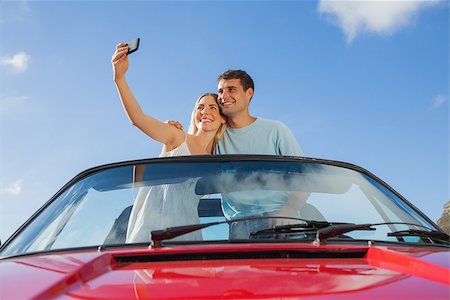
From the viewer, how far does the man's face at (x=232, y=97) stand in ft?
17.1

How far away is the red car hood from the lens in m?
1.36

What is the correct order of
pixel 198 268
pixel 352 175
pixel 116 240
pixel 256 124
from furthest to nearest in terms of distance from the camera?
pixel 256 124 < pixel 352 175 < pixel 116 240 < pixel 198 268

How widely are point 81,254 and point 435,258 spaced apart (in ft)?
3.99

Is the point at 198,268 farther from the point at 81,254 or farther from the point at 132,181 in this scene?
the point at 132,181

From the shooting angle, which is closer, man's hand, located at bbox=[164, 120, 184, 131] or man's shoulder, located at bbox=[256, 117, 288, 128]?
man's hand, located at bbox=[164, 120, 184, 131]

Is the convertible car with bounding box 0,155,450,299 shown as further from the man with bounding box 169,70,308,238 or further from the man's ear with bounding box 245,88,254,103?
the man's ear with bounding box 245,88,254,103

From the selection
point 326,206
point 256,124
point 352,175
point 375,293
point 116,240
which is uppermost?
point 256,124

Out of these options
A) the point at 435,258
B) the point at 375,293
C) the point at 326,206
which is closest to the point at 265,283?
the point at 375,293

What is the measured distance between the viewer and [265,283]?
1.42m

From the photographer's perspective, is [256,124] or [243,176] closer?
[243,176]

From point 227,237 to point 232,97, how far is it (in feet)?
10.6

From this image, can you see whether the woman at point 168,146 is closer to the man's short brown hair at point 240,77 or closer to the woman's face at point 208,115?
the woman's face at point 208,115

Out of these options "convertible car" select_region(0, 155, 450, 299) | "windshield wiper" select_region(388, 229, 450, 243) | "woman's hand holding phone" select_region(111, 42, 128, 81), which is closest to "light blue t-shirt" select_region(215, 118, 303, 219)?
"woman's hand holding phone" select_region(111, 42, 128, 81)

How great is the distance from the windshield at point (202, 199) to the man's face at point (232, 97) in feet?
8.08
